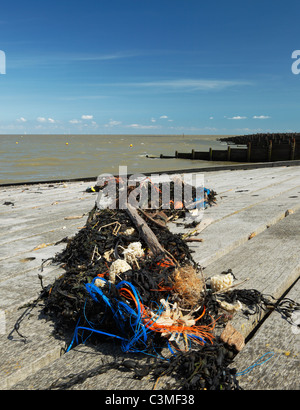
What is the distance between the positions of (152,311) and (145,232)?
0.89 m

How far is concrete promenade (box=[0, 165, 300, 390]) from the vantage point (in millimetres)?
1185

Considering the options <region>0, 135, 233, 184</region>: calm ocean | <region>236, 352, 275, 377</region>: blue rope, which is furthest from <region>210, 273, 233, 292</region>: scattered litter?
<region>0, 135, 233, 184</region>: calm ocean

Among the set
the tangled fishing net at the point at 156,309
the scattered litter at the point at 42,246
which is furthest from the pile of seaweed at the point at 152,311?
the scattered litter at the point at 42,246

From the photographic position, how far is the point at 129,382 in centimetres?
114

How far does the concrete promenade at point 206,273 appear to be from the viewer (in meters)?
1.18

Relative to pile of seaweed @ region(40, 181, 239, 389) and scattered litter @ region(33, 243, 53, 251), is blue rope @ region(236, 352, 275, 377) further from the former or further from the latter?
scattered litter @ region(33, 243, 53, 251)

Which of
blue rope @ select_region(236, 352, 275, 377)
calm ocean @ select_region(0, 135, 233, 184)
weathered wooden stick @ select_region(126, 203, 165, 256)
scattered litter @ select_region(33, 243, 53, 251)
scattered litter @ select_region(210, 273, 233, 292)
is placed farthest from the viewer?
calm ocean @ select_region(0, 135, 233, 184)

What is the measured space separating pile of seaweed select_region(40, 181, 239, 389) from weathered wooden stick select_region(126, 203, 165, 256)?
1 centimetres

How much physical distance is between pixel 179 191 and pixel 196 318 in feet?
7.86

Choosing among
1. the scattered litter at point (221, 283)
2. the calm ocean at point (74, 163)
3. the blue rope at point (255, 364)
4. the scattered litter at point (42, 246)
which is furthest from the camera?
the calm ocean at point (74, 163)

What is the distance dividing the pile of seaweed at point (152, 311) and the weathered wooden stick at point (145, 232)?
0.04ft

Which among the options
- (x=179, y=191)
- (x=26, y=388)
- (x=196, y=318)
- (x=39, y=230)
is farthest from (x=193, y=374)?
(x=179, y=191)

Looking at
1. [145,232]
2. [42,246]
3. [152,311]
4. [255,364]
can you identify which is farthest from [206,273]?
[42,246]

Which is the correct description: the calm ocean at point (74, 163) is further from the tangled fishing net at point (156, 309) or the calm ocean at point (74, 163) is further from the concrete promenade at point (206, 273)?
the tangled fishing net at point (156, 309)
